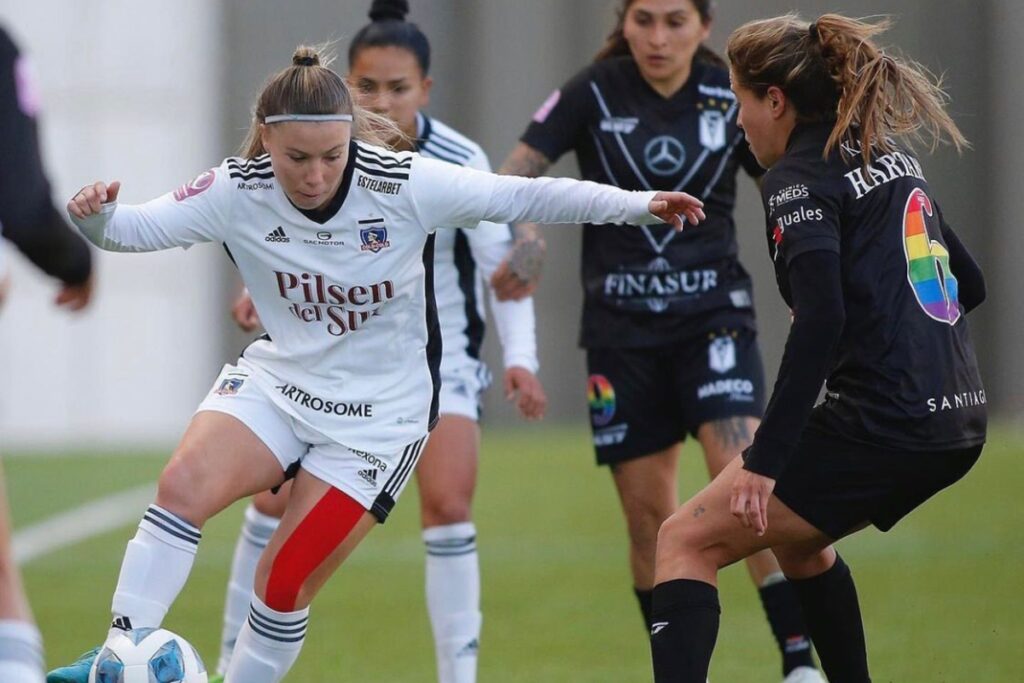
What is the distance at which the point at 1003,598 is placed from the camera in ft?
23.7

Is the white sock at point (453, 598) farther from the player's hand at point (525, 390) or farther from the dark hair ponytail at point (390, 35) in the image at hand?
the dark hair ponytail at point (390, 35)

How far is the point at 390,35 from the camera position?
567cm

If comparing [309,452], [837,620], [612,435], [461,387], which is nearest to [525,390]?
[461,387]

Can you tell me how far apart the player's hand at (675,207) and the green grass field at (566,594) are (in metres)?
2.04

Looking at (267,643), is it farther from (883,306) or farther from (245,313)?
(883,306)

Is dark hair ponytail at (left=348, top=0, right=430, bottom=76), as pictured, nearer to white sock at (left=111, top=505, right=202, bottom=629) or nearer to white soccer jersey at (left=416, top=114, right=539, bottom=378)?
white soccer jersey at (left=416, top=114, right=539, bottom=378)

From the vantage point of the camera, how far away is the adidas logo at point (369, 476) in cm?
459

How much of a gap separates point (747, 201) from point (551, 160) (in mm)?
11333

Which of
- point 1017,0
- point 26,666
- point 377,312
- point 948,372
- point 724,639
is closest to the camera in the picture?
point 26,666

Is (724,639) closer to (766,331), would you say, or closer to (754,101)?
(754,101)

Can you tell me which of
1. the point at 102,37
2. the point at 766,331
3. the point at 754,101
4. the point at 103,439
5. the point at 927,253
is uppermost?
the point at 102,37


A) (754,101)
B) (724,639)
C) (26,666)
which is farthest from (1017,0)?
(26,666)

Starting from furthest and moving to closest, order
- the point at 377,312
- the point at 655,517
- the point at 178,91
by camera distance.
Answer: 1. the point at 178,91
2. the point at 655,517
3. the point at 377,312

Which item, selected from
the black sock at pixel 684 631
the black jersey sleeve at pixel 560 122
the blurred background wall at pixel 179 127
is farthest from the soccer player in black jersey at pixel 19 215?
the blurred background wall at pixel 179 127
